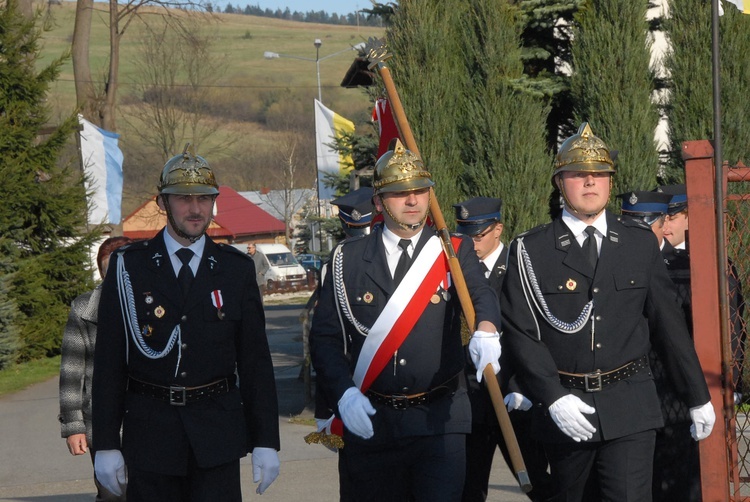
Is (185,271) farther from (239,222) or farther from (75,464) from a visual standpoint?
(239,222)

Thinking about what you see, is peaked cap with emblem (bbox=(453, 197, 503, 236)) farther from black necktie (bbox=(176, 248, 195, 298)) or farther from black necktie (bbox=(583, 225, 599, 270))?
black necktie (bbox=(176, 248, 195, 298))

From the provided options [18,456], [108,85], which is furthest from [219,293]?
[108,85]

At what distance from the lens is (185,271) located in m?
5.05

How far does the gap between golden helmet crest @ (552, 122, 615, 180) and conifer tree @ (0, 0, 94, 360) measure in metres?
14.2

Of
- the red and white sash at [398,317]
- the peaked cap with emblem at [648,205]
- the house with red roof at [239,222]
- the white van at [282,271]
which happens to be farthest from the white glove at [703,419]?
the house with red roof at [239,222]

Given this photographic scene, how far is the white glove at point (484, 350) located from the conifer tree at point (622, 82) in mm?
6345

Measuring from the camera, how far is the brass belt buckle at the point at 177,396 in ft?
16.0

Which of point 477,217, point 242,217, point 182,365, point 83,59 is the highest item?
point 83,59

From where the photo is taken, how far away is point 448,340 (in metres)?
5.07

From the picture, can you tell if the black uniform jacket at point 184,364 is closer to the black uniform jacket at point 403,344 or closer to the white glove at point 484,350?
the black uniform jacket at point 403,344

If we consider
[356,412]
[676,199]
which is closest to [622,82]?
[676,199]

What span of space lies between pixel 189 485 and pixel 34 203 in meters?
14.8

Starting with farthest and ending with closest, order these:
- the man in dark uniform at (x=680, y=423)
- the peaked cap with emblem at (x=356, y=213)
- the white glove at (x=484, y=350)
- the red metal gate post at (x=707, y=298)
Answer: the peaked cap with emblem at (x=356, y=213)
the man in dark uniform at (x=680, y=423)
the red metal gate post at (x=707, y=298)
the white glove at (x=484, y=350)

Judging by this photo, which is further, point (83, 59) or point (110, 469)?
point (83, 59)
